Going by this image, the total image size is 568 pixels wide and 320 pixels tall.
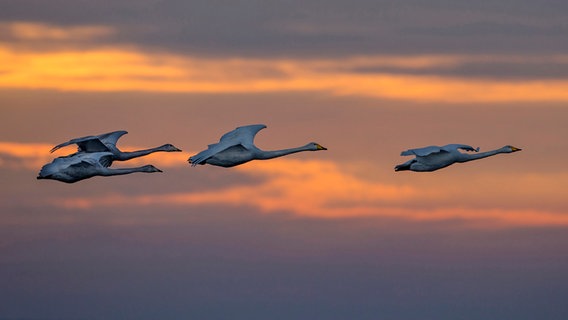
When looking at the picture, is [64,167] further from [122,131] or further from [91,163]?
[122,131]

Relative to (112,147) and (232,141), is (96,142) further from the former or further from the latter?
(232,141)

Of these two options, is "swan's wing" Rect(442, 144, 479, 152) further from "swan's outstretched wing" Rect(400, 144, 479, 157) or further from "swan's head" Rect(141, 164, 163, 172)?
"swan's head" Rect(141, 164, 163, 172)

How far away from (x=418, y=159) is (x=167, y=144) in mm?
16346

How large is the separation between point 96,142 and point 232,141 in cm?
1045

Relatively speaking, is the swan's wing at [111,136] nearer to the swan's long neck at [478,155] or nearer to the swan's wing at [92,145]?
the swan's wing at [92,145]

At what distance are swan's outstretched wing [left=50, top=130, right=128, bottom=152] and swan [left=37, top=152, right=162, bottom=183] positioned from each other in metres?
0.87

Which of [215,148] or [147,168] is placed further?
[147,168]

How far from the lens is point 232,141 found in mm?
105875

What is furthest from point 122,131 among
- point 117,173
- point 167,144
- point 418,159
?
point 418,159

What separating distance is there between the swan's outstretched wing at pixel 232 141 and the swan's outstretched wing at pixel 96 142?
24.5 ft

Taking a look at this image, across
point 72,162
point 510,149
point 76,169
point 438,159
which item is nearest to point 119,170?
point 76,169

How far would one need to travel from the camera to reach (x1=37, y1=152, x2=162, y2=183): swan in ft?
344

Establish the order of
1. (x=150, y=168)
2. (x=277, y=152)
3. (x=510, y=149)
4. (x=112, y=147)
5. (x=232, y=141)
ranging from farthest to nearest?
(x=112, y=147) < (x=510, y=149) < (x=150, y=168) < (x=277, y=152) < (x=232, y=141)

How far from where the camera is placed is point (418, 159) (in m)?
107
